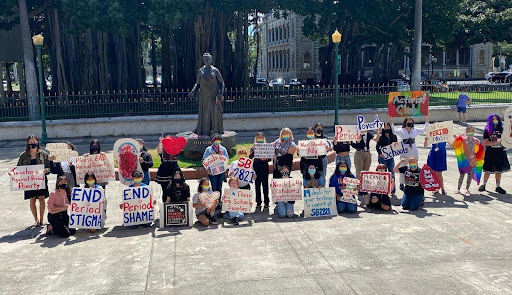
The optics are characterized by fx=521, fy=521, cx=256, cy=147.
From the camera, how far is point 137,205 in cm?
920

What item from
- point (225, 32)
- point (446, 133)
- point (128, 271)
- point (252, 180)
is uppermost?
point (225, 32)

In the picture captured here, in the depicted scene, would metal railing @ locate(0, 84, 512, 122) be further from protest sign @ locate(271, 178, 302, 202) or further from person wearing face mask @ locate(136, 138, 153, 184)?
protest sign @ locate(271, 178, 302, 202)

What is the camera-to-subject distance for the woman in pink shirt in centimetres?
888

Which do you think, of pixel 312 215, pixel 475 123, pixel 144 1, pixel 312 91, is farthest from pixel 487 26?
pixel 312 215

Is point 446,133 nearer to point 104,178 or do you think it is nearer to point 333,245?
point 333,245

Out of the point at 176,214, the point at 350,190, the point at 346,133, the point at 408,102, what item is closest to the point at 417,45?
the point at 408,102

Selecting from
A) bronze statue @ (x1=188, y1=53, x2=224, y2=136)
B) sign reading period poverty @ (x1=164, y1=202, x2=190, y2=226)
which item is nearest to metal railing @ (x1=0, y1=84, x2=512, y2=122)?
bronze statue @ (x1=188, y1=53, x2=224, y2=136)

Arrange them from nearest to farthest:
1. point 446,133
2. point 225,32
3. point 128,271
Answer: point 128,271, point 446,133, point 225,32

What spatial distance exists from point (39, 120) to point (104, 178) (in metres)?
13.6

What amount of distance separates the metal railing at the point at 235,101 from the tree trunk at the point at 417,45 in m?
1.58

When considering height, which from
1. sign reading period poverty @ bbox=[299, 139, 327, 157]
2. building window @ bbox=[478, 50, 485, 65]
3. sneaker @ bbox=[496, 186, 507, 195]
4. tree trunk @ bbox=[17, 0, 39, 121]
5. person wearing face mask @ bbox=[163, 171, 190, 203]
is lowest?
sneaker @ bbox=[496, 186, 507, 195]

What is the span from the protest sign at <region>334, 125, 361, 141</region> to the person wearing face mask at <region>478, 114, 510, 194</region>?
287 centimetres

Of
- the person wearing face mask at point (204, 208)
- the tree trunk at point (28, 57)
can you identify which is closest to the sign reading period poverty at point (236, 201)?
the person wearing face mask at point (204, 208)

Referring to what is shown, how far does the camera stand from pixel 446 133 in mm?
11117
